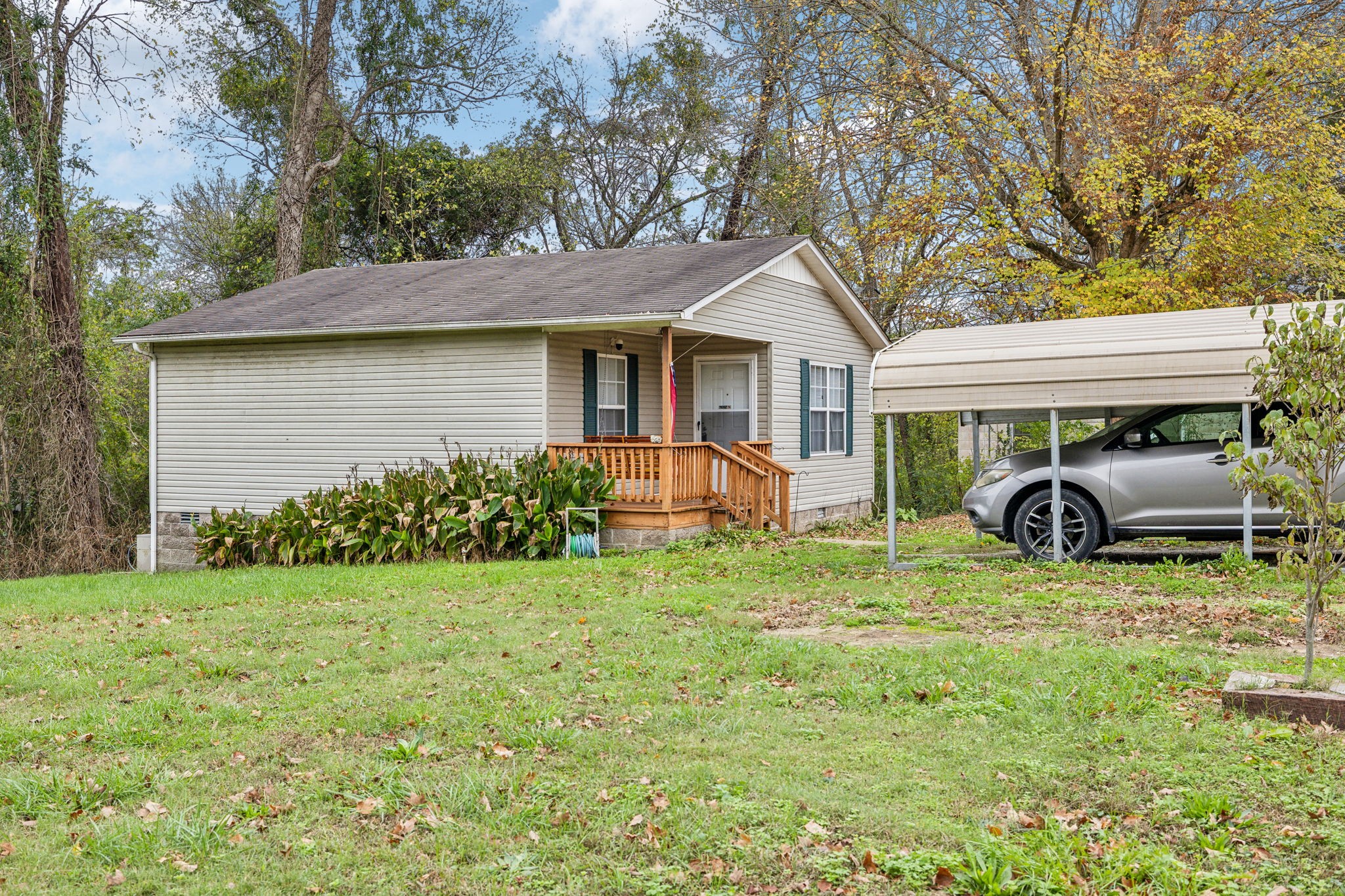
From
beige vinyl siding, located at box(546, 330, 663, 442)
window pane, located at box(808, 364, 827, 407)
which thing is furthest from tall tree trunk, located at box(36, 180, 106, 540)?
window pane, located at box(808, 364, 827, 407)

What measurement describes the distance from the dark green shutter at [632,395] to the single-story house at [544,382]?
44 mm

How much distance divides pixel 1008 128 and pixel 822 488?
7506 mm

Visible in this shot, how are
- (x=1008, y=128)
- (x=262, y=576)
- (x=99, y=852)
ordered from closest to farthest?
(x=99, y=852), (x=262, y=576), (x=1008, y=128)

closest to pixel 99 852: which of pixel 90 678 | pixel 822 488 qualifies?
pixel 90 678

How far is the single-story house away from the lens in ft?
48.9

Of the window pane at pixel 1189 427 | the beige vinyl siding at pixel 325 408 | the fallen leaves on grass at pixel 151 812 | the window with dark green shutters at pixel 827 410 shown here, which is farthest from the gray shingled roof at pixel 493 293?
the fallen leaves on grass at pixel 151 812

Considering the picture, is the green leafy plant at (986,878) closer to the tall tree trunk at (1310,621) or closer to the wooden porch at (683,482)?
the tall tree trunk at (1310,621)

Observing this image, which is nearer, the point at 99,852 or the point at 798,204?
the point at 99,852

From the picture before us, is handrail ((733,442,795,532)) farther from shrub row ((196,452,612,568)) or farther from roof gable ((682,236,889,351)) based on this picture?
shrub row ((196,452,612,568))

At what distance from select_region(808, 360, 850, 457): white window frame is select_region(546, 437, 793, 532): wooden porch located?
2504 millimetres

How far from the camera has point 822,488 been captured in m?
18.8

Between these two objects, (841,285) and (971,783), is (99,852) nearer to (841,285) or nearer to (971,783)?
(971,783)

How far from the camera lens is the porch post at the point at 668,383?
46.8 ft

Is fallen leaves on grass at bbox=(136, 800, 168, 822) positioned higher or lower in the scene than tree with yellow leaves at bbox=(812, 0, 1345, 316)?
lower
